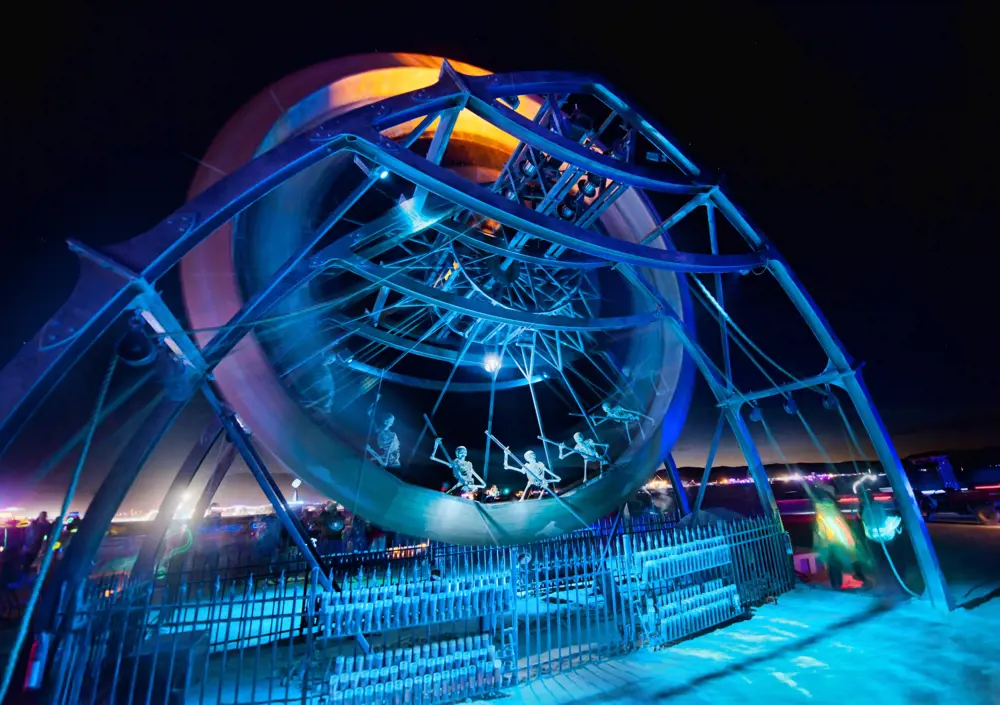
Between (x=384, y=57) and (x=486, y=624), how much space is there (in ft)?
29.8

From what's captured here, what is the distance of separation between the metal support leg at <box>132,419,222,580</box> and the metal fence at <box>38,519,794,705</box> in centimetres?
208

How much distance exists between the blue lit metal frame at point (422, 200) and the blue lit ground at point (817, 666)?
5.53ft

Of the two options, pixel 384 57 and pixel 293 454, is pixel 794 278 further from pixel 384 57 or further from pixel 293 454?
pixel 293 454

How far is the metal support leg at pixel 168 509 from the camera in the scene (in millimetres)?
8258

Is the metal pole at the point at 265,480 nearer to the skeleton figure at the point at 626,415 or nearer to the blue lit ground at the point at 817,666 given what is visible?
the blue lit ground at the point at 817,666

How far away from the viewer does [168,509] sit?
8516 millimetres

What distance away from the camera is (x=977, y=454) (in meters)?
46.6

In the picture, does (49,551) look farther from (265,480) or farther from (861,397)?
(861,397)

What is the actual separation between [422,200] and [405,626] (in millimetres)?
6168

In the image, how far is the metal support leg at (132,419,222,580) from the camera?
8258mm

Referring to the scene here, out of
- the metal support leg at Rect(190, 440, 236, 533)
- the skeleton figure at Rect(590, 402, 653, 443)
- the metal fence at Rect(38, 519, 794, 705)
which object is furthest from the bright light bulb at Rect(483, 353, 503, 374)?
the metal support leg at Rect(190, 440, 236, 533)

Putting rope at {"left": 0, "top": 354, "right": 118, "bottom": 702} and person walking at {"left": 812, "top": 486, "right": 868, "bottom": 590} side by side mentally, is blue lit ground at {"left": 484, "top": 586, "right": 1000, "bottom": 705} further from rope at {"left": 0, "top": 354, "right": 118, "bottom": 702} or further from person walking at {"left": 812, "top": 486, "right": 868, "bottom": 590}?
rope at {"left": 0, "top": 354, "right": 118, "bottom": 702}

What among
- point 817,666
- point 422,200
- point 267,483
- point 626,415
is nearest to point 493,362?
point 626,415

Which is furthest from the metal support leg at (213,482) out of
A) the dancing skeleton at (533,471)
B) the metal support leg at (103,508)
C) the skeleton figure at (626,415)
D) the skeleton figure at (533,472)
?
the skeleton figure at (626,415)
